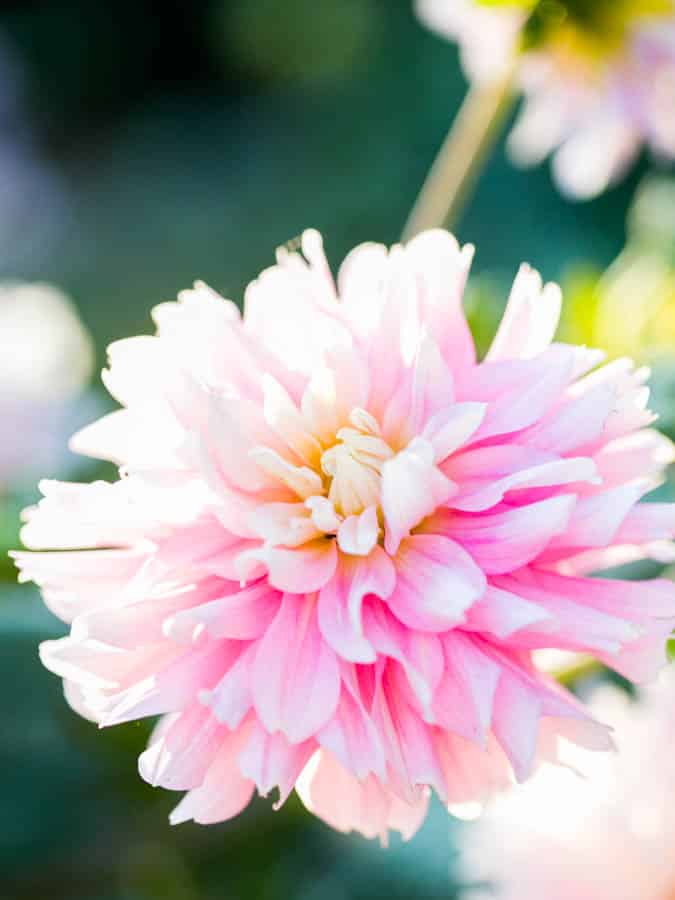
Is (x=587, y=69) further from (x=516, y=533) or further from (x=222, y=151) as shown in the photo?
(x=222, y=151)

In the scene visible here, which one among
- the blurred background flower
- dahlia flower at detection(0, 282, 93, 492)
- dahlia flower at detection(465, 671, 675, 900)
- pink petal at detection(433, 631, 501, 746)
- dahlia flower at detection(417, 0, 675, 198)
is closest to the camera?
pink petal at detection(433, 631, 501, 746)

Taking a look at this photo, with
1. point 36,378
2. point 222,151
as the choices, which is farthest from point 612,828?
point 222,151

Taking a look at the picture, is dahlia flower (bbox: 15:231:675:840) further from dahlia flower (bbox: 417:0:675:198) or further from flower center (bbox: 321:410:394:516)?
dahlia flower (bbox: 417:0:675:198)

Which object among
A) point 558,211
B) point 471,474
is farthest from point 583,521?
point 558,211

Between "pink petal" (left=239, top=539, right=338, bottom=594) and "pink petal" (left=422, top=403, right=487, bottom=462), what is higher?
"pink petal" (left=422, top=403, right=487, bottom=462)

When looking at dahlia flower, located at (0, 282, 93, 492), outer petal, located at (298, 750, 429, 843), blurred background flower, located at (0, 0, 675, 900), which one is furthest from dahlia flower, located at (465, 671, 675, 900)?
blurred background flower, located at (0, 0, 675, 900)

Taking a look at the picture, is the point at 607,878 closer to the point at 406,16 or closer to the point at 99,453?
the point at 99,453

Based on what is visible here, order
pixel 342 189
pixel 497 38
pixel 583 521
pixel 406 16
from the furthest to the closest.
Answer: pixel 406 16, pixel 342 189, pixel 497 38, pixel 583 521

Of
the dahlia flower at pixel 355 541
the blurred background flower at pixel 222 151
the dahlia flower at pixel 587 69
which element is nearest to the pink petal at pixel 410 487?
the dahlia flower at pixel 355 541
